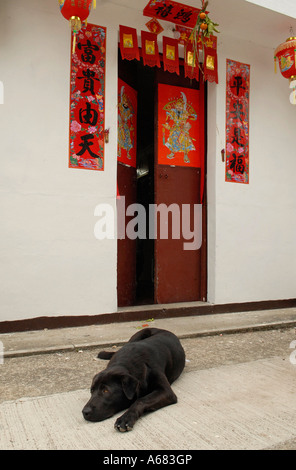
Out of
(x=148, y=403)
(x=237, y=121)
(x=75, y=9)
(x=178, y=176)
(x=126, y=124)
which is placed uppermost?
(x=75, y=9)

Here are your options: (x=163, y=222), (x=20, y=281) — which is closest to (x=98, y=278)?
(x=20, y=281)

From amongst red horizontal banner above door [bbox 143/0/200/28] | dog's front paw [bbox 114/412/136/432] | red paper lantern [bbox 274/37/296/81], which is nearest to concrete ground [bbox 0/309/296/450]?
dog's front paw [bbox 114/412/136/432]

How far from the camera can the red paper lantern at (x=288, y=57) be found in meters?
5.71

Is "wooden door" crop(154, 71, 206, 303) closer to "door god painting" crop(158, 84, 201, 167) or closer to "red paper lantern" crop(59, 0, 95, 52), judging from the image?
"door god painting" crop(158, 84, 201, 167)

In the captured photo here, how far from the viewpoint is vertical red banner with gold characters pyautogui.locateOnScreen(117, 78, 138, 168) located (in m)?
5.92

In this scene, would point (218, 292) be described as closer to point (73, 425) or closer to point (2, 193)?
point (2, 193)

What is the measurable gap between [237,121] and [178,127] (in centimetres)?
95

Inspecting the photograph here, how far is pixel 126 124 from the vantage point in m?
6.08

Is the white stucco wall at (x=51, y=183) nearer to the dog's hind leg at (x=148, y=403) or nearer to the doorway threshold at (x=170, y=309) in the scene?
the doorway threshold at (x=170, y=309)

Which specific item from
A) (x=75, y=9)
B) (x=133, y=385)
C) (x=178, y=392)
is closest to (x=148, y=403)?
(x=133, y=385)

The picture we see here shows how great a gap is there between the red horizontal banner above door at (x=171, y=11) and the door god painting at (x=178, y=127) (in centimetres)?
97

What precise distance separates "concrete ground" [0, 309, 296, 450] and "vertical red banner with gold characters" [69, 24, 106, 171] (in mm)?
2210

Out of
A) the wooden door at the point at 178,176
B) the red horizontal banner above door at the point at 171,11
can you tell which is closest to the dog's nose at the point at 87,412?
the wooden door at the point at 178,176

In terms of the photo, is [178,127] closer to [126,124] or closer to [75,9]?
[126,124]
